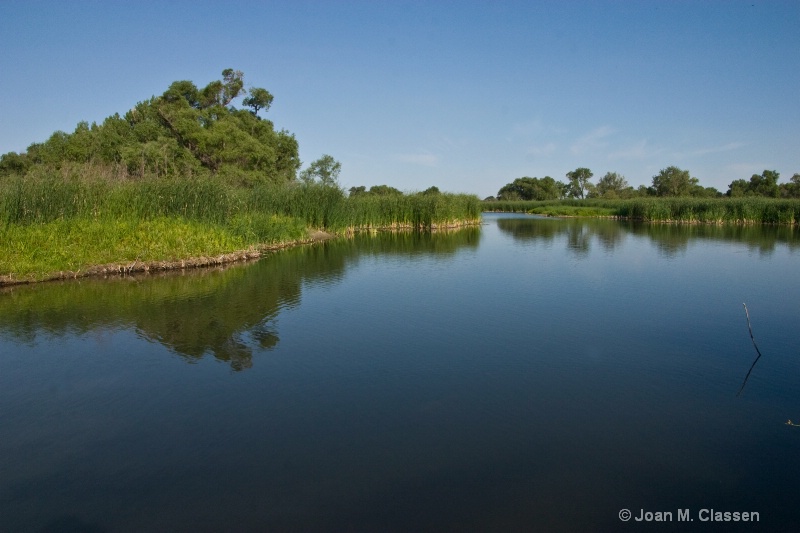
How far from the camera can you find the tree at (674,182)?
80.5 m

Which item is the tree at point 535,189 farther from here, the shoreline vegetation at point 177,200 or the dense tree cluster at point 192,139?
the dense tree cluster at point 192,139

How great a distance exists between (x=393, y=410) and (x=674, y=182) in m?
85.9

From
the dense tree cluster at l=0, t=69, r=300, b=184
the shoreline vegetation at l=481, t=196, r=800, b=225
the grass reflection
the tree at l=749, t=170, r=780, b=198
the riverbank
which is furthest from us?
the tree at l=749, t=170, r=780, b=198

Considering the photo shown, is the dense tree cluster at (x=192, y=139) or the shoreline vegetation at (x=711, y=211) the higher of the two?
the dense tree cluster at (x=192, y=139)

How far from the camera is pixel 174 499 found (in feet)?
16.0

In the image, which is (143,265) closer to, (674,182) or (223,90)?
(223,90)

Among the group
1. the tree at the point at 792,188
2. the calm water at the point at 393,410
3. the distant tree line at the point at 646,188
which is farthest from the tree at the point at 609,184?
the calm water at the point at 393,410

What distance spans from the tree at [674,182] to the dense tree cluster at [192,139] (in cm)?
6012

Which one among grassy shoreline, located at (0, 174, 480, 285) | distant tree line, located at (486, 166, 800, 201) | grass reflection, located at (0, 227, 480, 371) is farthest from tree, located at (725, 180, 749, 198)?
grass reflection, located at (0, 227, 480, 371)

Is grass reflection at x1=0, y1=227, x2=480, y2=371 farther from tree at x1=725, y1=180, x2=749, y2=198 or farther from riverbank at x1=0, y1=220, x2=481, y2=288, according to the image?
tree at x1=725, y1=180, x2=749, y2=198

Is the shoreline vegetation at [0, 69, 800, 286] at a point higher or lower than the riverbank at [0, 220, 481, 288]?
higher

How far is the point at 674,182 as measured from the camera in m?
80.9

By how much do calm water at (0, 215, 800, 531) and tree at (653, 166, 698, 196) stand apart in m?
75.5

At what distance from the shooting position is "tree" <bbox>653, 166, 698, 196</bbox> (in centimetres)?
8050
